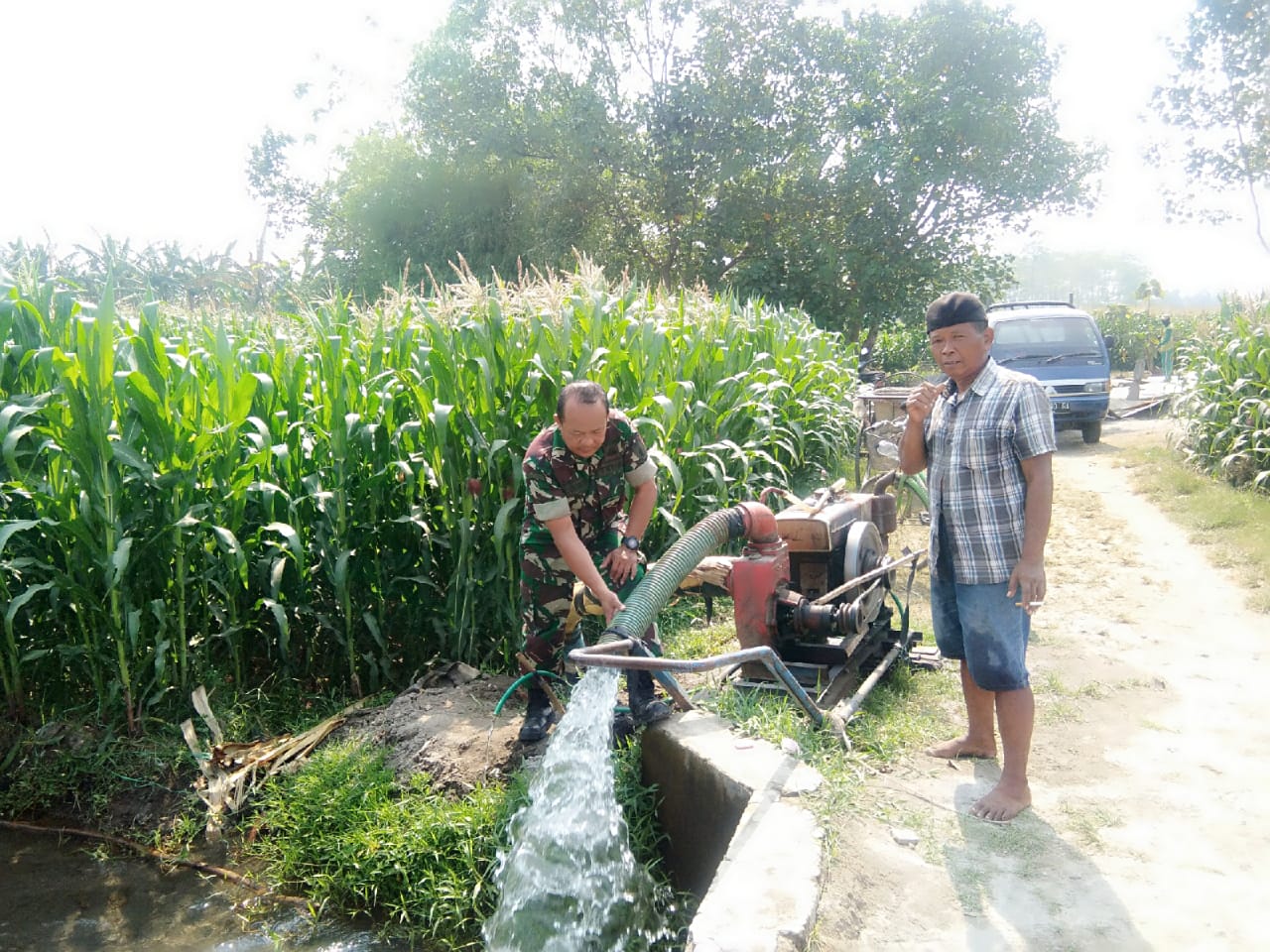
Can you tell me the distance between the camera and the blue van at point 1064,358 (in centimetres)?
1217

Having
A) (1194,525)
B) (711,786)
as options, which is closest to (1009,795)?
(711,786)

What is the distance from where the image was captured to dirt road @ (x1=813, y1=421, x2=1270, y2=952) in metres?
2.46

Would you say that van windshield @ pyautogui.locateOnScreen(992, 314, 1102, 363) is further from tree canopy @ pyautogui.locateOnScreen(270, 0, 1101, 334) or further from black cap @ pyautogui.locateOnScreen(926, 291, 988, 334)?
black cap @ pyautogui.locateOnScreen(926, 291, 988, 334)

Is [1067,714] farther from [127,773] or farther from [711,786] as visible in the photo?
[127,773]

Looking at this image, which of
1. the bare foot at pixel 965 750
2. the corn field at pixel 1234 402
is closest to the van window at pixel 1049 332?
the corn field at pixel 1234 402

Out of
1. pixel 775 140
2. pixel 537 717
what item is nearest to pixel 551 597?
pixel 537 717

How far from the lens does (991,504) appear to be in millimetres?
2955

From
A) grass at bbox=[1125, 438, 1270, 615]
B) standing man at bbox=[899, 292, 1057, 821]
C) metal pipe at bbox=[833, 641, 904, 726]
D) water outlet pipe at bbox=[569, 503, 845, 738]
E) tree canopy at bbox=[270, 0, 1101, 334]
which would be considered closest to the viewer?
water outlet pipe at bbox=[569, 503, 845, 738]

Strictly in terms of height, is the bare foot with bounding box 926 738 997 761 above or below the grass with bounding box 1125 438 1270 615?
above

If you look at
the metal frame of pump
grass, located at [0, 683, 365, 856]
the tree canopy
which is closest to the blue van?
the tree canopy

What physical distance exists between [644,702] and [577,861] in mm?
677

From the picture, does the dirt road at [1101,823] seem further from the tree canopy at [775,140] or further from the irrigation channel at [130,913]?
the tree canopy at [775,140]

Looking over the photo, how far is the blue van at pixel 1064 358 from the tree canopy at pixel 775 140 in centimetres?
455

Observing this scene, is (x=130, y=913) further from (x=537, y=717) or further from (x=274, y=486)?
(x=274, y=486)
